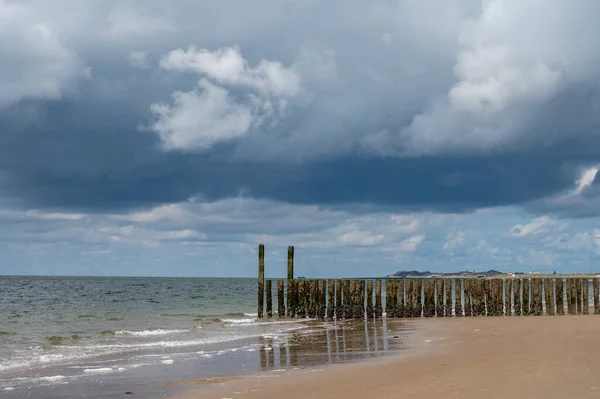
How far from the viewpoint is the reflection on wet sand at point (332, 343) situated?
1478cm

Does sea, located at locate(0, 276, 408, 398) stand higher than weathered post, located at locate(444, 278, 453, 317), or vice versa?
weathered post, located at locate(444, 278, 453, 317)

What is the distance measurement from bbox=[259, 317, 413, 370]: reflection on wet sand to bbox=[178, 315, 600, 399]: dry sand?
102cm

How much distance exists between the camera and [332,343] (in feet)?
59.1

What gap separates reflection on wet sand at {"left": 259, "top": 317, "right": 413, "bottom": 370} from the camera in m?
14.8

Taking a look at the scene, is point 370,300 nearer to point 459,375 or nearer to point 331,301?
point 331,301

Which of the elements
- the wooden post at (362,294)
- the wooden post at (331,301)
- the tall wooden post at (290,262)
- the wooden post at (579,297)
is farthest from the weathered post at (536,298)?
the tall wooden post at (290,262)

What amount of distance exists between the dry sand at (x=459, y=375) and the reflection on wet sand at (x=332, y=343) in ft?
3.33

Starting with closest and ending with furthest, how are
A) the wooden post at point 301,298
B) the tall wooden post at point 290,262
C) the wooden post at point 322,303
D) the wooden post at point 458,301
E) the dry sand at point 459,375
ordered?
the dry sand at point 459,375, the wooden post at point 458,301, the wooden post at point 322,303, the wooden post at point 301,298, the tall wooden post at point 290,262

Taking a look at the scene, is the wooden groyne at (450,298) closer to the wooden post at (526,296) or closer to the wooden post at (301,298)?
the wooden post at (526,296)

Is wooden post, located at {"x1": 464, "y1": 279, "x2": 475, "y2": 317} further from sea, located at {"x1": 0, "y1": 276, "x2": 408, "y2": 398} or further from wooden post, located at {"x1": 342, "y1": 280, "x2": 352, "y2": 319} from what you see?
wooden post, located at {"x1": 342, "y1": 280, "x2": 352, "y2": 319}

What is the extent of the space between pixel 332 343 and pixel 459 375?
6930 mm

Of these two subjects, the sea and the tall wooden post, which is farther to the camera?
the tall wooden post

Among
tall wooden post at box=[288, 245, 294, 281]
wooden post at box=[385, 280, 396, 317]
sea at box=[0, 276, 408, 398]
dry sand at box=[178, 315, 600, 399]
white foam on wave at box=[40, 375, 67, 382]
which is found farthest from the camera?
tall wooden post at box=[288, 245, 294, 281]

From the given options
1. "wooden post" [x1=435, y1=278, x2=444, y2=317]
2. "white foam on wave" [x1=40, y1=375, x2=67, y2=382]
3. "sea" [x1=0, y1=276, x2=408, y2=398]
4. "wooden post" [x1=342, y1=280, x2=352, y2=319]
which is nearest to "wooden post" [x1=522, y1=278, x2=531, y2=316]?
"wooden post" [x1=435, y1=278, x2=444, y2=317]
